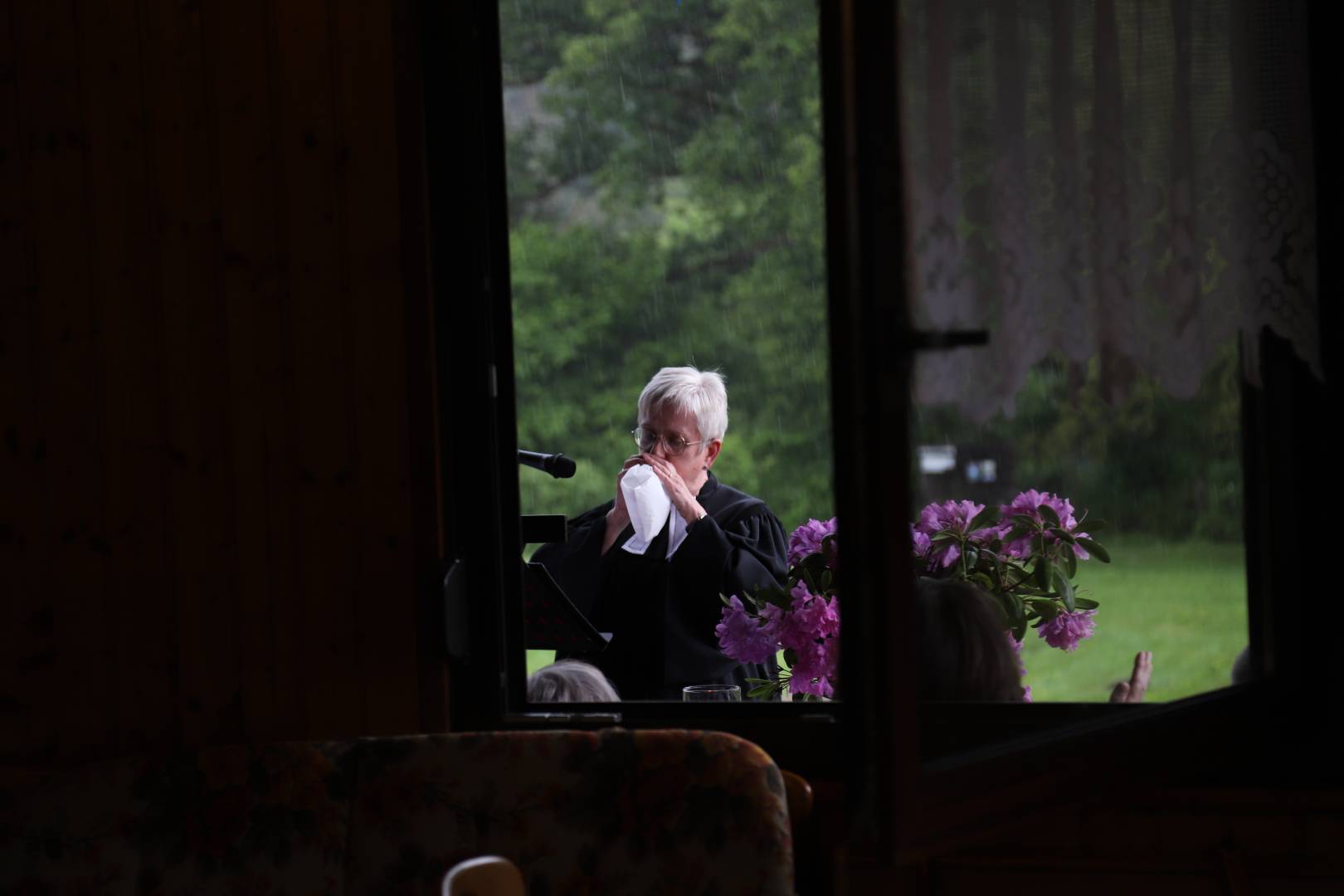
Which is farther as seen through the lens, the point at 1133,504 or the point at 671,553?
the point at 671,553

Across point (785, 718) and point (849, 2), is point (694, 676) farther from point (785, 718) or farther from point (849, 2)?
point (849, 2)


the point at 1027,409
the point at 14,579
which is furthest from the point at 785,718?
the point at 14,579

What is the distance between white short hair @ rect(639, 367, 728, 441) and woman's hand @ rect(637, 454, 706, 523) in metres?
0.11

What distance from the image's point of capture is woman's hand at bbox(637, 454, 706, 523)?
2.79 m

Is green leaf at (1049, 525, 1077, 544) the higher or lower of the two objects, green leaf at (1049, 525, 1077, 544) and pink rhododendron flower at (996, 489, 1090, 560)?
the lower

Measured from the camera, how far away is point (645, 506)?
277 centimetres

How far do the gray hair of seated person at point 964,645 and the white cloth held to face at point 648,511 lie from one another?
127 centimetres

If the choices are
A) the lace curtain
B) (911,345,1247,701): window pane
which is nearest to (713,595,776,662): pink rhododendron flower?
(911,345,1247,701): window pane

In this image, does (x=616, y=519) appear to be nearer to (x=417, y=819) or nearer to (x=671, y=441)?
(x=671, y=441)

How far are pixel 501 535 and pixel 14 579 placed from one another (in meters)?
0.69

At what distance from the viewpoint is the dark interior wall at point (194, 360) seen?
1.71 meters

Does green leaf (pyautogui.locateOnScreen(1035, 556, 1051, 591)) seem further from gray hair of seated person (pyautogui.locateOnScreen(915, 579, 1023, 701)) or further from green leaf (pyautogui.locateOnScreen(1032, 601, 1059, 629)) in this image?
gray hair of seated person (pyautogui.locateOnScreen(915, 579, 1023, 701))

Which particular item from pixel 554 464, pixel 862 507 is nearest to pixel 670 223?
pixel 554 464

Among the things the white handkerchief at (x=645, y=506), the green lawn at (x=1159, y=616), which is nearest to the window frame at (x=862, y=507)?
the green lawn at (x=1159, y=616)
